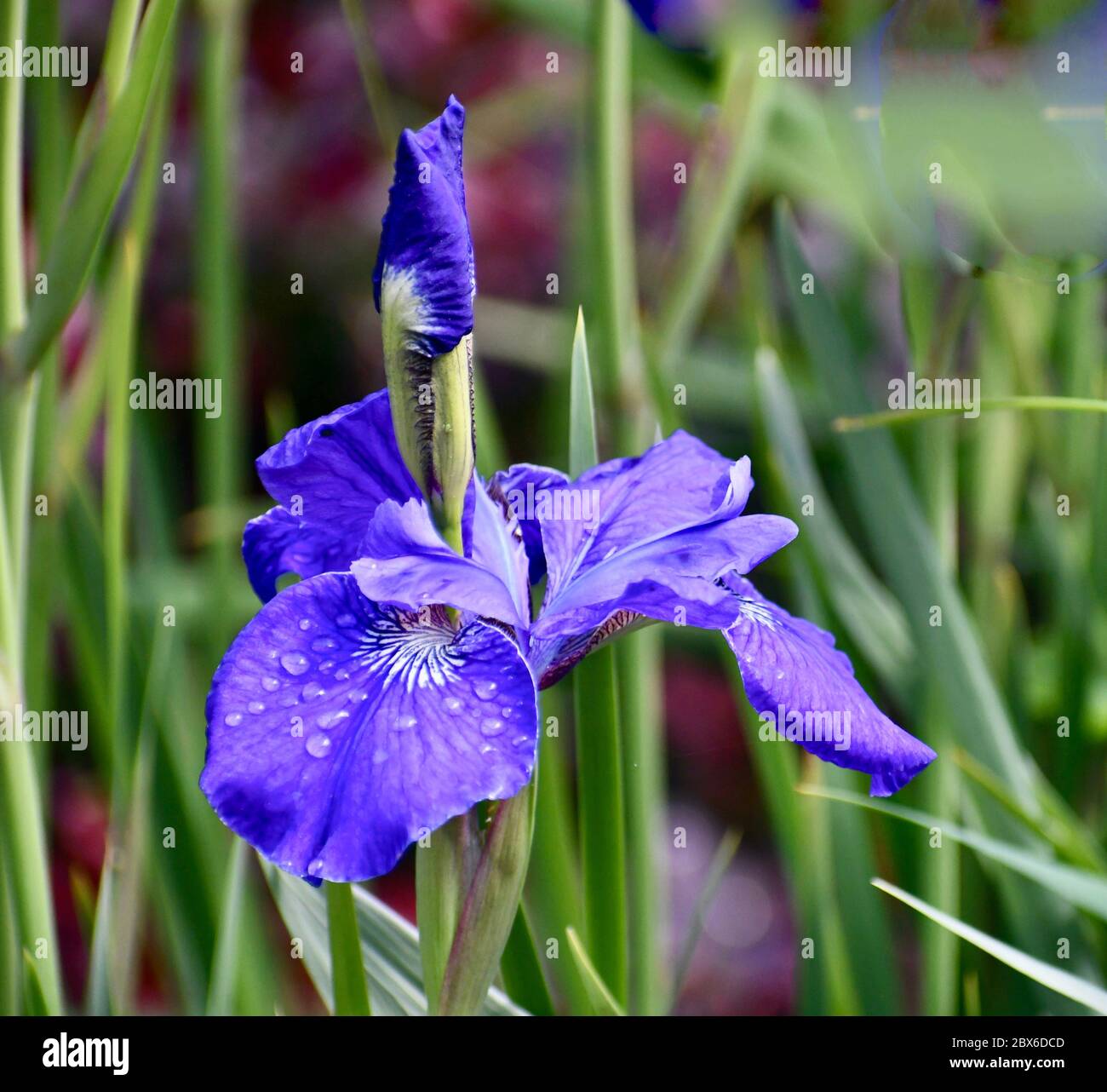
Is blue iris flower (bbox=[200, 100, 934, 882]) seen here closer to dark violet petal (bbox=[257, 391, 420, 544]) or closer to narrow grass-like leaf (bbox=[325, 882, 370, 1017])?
dark violet petal (bbox=[257, 391, 420, 544])

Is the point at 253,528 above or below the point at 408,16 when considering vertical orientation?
below

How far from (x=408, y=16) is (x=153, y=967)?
3.74 feet

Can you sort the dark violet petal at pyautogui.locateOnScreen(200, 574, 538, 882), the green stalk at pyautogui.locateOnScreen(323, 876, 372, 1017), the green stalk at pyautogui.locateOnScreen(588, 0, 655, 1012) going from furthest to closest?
the green stalk at pyautogui.locateOnScreen(588, 0, 655, 1012) < the green stalk at pyautogui.locateOnScreen(323, 876, 372, 1017) < the dark violet petal at pyautogui.locateOnScreen(200, 574, 538, 882)

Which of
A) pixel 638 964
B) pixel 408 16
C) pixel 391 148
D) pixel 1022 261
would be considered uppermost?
pixel 408 16

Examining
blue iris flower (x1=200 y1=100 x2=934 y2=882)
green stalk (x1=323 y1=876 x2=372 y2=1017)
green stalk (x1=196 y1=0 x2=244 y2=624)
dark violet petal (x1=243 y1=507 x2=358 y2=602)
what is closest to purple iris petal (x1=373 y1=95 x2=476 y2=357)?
blue iris flower (x1=200 y1=100 x2=934 y2=882)

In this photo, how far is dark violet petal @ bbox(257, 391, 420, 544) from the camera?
0.44 m

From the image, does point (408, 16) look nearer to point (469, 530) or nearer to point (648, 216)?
point (648, 216)

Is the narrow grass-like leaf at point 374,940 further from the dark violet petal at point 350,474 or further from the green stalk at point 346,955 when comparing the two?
the dark violet petal at point 350,474

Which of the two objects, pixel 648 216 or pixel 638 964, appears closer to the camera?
pixel 638 964

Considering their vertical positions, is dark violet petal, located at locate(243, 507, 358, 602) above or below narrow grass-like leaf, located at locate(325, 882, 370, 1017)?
above

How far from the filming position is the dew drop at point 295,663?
1.17 ft

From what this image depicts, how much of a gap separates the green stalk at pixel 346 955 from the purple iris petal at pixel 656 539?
13 centimetres
